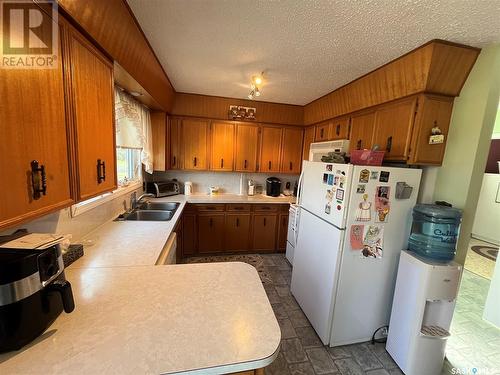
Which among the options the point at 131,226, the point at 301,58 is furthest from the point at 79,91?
the point at 301,58

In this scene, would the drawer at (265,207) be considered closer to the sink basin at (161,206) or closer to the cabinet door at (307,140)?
the cabinet door at (307,140)

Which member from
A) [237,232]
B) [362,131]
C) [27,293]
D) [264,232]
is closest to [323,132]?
[362,131]

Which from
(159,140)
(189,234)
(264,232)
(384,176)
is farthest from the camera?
(264,232)

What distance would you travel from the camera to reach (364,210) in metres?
1.76

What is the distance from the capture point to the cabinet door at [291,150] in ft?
12.1

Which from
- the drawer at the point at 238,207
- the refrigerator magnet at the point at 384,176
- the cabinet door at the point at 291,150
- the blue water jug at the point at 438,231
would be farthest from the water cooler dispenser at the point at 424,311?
the cabinet door at the point at 291,150

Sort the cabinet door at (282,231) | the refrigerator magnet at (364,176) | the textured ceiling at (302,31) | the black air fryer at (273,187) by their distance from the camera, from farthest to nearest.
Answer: the black air fryer at (273,187)
the cabinet door at (282,231)
the refrigerator magnet at (364,176)
the textured ceiling at (302,31)

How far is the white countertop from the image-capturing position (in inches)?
27.9

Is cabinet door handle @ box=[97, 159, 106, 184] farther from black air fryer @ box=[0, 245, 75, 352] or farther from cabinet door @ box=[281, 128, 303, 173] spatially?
cabinet door @ box=[281, 128, 303, 173]

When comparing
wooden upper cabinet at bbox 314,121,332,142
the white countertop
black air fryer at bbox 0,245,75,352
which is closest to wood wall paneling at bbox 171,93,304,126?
wooden upper cabinet at bbox 314,121,332,142

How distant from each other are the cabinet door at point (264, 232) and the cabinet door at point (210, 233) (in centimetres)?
55

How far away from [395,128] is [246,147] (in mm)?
2117

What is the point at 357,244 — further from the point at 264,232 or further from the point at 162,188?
the point at 162,188

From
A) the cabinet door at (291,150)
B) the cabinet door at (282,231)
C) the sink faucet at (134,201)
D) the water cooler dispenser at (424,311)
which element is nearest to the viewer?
the water cooler dispenser at (424,311)
